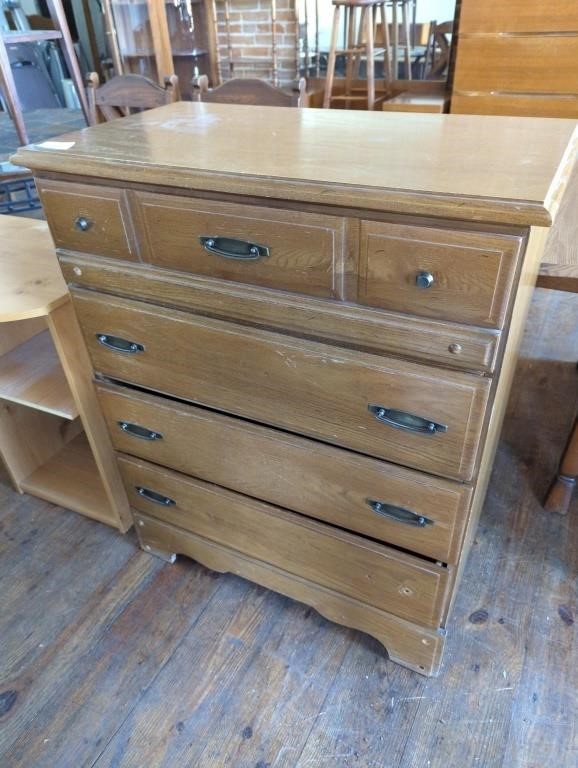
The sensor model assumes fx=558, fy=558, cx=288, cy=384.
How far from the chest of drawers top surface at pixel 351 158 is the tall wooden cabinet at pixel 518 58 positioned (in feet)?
6.24

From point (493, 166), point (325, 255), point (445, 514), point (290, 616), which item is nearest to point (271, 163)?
point (325, 255)

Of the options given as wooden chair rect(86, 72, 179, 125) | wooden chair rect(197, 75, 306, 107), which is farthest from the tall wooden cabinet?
wooden chair rect(86, 72, 179, 125)

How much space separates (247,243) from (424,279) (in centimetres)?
26

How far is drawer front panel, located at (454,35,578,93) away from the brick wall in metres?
1.03

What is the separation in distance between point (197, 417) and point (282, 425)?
185 millimetres

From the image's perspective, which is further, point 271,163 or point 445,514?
point 445,514

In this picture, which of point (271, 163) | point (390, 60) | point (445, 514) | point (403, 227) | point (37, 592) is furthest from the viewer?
point (390, 60)

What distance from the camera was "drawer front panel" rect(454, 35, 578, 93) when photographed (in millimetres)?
2480

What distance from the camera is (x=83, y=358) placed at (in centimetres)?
121

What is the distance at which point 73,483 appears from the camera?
1.58 m

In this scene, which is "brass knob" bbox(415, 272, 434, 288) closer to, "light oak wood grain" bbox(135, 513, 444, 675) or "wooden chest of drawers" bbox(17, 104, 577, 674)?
"wooden chest of drawers" bbox(17, 104, 577, 674)

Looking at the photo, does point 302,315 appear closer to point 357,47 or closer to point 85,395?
point 85,395

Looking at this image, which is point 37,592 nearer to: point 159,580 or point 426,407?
point 159,580

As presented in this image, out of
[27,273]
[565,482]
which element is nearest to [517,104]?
[565,482]
